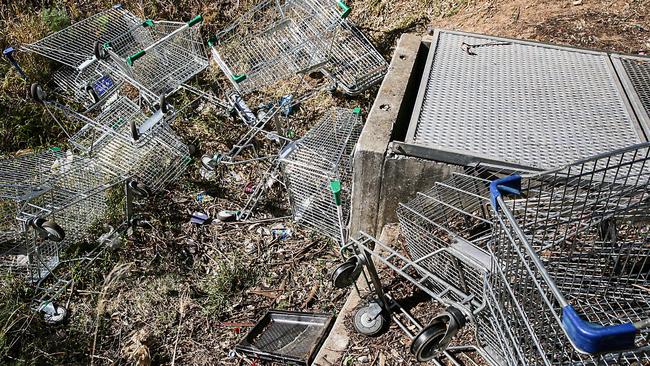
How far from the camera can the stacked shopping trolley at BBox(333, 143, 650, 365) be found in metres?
2.57

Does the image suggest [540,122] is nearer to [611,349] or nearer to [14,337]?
[611,349]

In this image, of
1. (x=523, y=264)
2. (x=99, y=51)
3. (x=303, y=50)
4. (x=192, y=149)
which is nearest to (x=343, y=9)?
(x=303, y=50)

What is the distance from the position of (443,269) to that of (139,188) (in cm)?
296

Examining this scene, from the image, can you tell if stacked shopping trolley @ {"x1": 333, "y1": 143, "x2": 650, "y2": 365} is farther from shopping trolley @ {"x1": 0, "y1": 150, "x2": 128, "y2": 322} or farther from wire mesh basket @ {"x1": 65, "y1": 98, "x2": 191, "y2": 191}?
wire mesh basket @ {"x1": 65, "y1": 98, "x2": 191, "y2": 191}

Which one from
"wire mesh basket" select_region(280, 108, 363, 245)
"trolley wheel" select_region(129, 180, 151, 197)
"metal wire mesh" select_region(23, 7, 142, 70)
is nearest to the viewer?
"wire mesh basket" select_region(280, 108, 363, 245)

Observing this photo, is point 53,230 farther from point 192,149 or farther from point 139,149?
point 192,149

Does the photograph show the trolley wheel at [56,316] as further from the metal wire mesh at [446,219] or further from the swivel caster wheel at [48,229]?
the metal wire mesh at [446,219]

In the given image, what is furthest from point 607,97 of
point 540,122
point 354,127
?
point 354,127

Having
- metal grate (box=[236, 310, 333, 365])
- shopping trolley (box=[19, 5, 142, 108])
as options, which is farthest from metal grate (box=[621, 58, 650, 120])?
shopping trolley (box=[19, 5, 142, 108])

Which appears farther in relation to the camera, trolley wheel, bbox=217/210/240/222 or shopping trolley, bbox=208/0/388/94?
shopping trolley, bbox=208/0/388/94

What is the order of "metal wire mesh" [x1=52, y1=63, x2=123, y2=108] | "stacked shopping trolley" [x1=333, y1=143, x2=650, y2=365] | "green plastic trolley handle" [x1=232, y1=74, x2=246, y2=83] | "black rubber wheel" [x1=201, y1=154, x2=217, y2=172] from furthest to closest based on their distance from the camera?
"metal wire mesh" [x1=52, y1=63, x2=123, y2=108], "black rubber wheel" [x1=201, y1=154, x2=217, y2=172], "green plastic trolley handle" [x1=232, y1=74, x2=246, y2=83], "stacked shopping trolley" [x1=333, y1=143, x2=650, y2=365]

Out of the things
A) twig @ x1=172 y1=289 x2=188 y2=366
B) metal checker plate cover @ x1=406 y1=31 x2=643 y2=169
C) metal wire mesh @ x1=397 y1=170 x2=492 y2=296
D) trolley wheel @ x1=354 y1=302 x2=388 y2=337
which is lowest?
twig @ x1=172 y1=289 x2=188 y2=366

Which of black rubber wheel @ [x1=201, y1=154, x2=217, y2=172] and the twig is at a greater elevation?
black rubber wheel @ [x1=201, y1=154, x2=217, y2=172]

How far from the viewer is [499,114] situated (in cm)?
407
